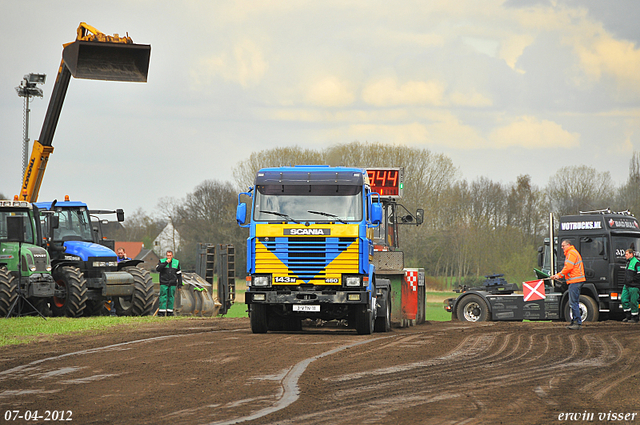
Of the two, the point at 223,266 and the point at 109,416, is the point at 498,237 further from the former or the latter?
the point at 109,416

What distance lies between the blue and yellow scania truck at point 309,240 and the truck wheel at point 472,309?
9.45 m

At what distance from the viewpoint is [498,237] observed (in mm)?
59031

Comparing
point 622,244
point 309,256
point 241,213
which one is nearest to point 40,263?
point 241,213

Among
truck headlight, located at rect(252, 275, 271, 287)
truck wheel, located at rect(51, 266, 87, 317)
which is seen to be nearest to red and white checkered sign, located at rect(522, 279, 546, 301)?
truck headlight, located at rect(252, 275, 271, 287)

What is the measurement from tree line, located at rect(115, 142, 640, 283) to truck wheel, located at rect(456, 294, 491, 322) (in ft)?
78.8

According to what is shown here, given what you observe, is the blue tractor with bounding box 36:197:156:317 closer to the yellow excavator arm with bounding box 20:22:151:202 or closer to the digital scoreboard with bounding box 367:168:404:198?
the yellow excavator arm with bounding box 20:22:151:202

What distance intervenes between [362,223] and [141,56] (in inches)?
317

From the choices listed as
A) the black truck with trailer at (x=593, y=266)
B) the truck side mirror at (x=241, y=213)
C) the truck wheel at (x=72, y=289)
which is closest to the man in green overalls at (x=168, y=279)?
the truck wheel at (x=72, y=289)

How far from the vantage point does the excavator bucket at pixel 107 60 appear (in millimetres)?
19219

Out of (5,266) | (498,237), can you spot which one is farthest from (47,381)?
(498,237)

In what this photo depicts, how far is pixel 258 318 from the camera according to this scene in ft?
52.0

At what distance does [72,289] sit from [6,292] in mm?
1920

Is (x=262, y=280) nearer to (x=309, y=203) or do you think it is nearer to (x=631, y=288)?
(x=309, y=203)

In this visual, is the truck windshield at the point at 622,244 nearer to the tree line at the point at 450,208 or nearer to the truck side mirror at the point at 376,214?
the truck side mirror at the point at 376,214
